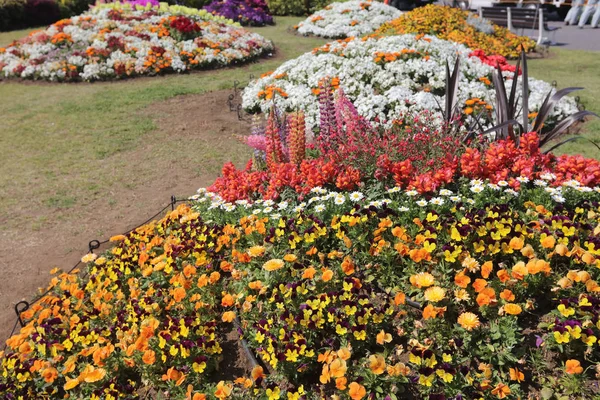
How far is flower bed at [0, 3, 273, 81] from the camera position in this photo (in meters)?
12.5

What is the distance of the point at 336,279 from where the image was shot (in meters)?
3.49

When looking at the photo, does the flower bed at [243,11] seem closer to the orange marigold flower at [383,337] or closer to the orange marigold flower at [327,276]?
the orange marigold flower at [327,276]

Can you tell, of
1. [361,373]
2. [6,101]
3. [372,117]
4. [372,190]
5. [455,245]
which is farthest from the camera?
[6,101]

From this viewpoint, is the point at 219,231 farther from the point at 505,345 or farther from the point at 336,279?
the point at 505,345

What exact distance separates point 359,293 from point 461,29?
478 inches

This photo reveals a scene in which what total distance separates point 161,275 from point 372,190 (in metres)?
1.95

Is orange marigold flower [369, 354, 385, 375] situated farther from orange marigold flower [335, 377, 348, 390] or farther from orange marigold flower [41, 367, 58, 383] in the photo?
orange marigold flower [41, 367, 58, 383]

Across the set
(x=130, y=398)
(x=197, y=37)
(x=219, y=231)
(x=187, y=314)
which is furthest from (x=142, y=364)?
(x=197, y=37)

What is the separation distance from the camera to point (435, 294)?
9.60 feet

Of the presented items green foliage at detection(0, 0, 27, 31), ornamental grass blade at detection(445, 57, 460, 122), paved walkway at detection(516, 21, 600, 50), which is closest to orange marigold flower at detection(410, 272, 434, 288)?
ornamental grass blade at detection(445, 57, 460, 122)

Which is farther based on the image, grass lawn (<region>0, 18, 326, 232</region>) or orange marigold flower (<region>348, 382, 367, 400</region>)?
grass lawn (<region>0, 18, 326, 232</region>)

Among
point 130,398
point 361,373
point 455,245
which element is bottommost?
point 130,398

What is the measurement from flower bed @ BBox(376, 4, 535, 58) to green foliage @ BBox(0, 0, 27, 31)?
51.7 ft

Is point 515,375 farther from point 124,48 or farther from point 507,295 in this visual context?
point 124,48
